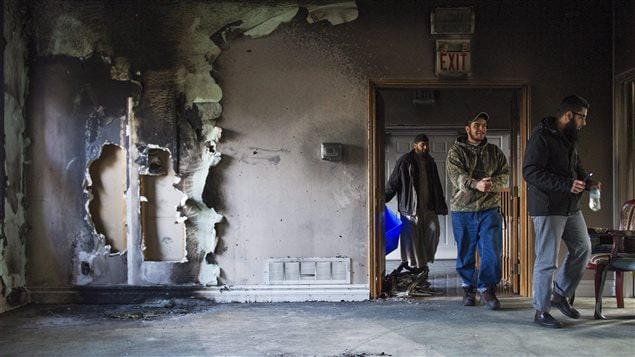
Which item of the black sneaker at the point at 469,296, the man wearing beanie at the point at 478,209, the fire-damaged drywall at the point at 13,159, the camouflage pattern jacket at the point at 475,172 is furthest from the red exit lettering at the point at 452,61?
the fire-damaged drywall at the point at 13,159

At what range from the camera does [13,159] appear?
4664 millimetres

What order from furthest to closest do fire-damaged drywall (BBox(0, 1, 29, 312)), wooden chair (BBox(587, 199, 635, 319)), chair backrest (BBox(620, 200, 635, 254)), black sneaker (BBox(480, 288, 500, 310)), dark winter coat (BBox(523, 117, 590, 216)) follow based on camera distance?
fire-damaged drywall (BBox(0, 1, 29, 312))
black sneaker (BBox(480, 288, 500, 310))
chair backrest (BBox(620, 200, 635, 254))
wooden chair (BBox(587, 199, 635, 319))
dark winter coat (BBox(523, 117, 590, 216))

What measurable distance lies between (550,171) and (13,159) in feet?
13.4

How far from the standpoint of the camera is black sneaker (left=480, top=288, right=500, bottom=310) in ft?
14.2

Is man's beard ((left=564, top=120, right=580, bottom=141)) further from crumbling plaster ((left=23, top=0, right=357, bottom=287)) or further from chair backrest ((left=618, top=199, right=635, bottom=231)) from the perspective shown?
crumbling plaster ((left=23, top=0, right=357, bottom=287))

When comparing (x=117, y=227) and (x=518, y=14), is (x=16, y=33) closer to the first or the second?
(x=117, y=227)

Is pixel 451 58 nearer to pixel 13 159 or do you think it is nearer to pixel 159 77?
pixel 159 77

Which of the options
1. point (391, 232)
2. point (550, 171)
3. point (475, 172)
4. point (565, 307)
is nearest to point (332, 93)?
point (475, 172)

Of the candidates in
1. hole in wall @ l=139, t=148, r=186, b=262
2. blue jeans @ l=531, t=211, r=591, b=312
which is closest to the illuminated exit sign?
blue jeans @ l=531, t=211, r=591, b=312

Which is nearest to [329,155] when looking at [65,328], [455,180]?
[455,180]

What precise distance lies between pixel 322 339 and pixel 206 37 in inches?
105

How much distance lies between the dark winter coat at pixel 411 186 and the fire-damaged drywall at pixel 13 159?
11.1 ft

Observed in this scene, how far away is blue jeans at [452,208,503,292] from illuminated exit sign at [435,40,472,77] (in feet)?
3.89

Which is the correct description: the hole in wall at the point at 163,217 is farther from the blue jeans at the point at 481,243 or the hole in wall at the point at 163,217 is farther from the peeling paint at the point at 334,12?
the blue jeans at the point at 481,243
